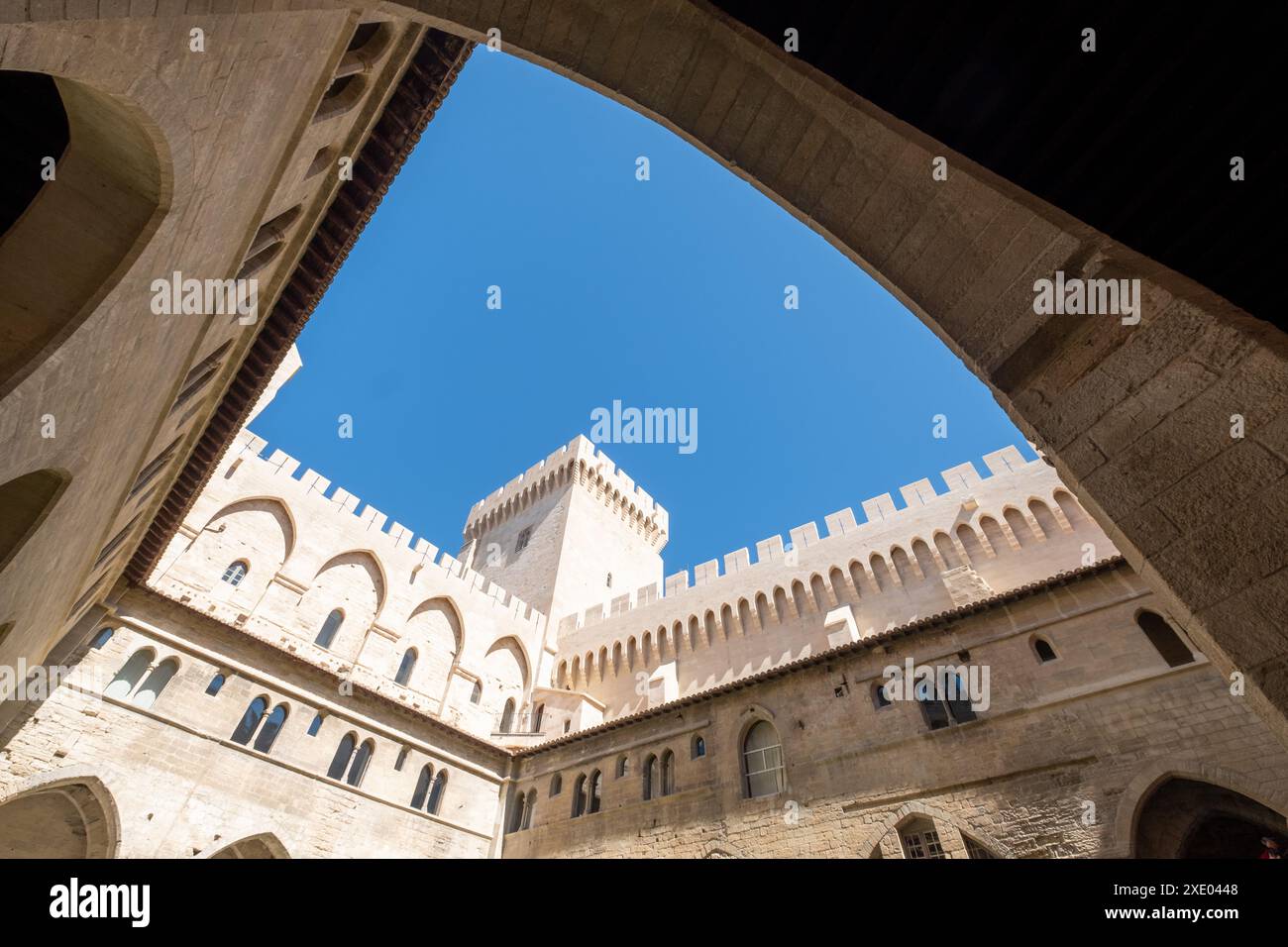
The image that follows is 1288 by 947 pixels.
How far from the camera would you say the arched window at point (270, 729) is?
606 inches

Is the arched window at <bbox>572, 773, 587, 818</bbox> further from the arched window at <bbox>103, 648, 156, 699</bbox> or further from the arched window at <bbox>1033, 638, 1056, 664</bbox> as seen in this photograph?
the arched window at <bbox>1033, 638, 1056, 664</bbox>

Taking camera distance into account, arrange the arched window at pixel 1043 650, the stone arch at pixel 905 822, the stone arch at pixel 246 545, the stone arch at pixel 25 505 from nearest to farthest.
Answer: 1. the stone arch at pixel 25 505
2. the stone arch at pixel 905 822
3. the arched window at pixel 1043 650
4. the stone arch at pixel 246 545

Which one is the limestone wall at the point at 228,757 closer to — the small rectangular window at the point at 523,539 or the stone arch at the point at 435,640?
the stone arch at the point at 435,640

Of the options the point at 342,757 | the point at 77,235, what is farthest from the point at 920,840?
the point at 77,235

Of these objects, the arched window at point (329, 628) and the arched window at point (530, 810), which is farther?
the arched window at point (329, 628)

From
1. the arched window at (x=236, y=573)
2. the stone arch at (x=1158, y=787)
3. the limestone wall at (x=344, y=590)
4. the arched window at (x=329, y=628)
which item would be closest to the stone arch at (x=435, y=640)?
the limestone wall at (x=344, y=590)

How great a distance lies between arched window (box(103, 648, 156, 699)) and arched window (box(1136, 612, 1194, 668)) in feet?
73.3

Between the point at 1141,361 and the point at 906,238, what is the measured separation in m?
1.13

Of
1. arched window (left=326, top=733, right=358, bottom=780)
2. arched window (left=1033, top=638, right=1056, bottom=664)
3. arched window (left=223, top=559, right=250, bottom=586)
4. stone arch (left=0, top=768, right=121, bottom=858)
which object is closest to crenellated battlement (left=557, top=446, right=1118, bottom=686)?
arched window (left=1033, top=638, right=1056, bottom=664)

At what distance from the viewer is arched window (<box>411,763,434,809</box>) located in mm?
17391

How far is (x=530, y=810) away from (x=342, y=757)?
594cm

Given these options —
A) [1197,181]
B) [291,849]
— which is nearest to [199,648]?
[291,849]

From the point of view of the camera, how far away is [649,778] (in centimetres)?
1691

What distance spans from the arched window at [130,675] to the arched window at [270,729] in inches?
123
